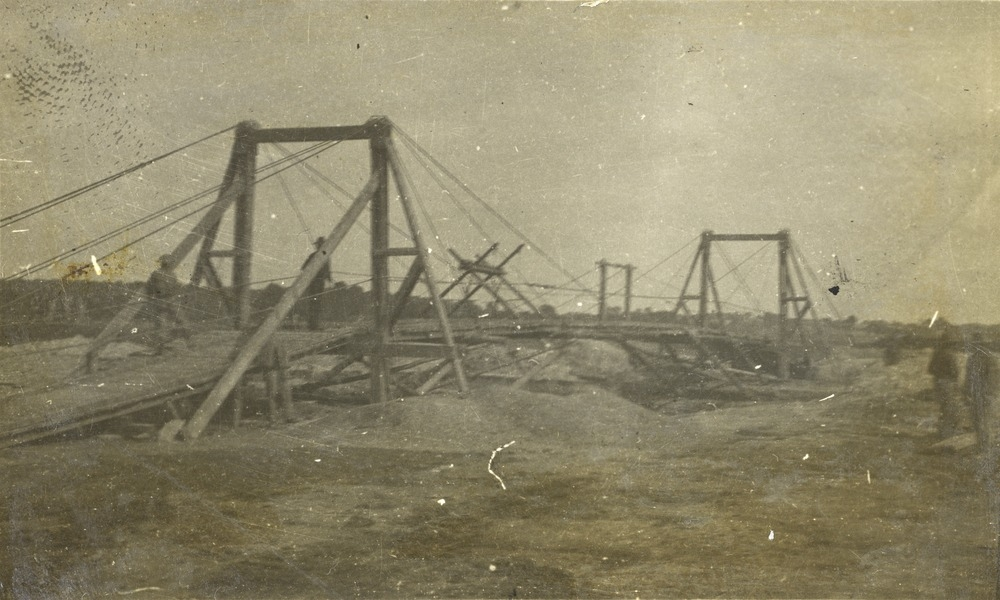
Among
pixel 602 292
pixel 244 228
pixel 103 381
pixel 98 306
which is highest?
pixel 244 228

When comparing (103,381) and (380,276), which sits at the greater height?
(380,276)

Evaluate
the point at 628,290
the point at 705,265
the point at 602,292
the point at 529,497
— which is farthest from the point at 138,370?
the point at 705,265

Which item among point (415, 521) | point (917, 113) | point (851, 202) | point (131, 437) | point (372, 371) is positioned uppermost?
point (917, 113)

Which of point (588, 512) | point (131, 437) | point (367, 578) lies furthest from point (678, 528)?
point (131, 437)

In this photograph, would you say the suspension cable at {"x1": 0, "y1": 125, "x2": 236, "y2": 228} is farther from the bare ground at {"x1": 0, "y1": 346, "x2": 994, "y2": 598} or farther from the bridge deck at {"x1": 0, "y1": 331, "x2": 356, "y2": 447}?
the bare ground at {"x1": 0, "y1": 346, "x2": 994, "y2": 598}

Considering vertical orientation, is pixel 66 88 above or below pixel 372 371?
above

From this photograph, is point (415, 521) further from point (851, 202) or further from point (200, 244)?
point (851, 202)

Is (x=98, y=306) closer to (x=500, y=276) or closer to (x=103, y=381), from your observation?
(x=103, y=381)
